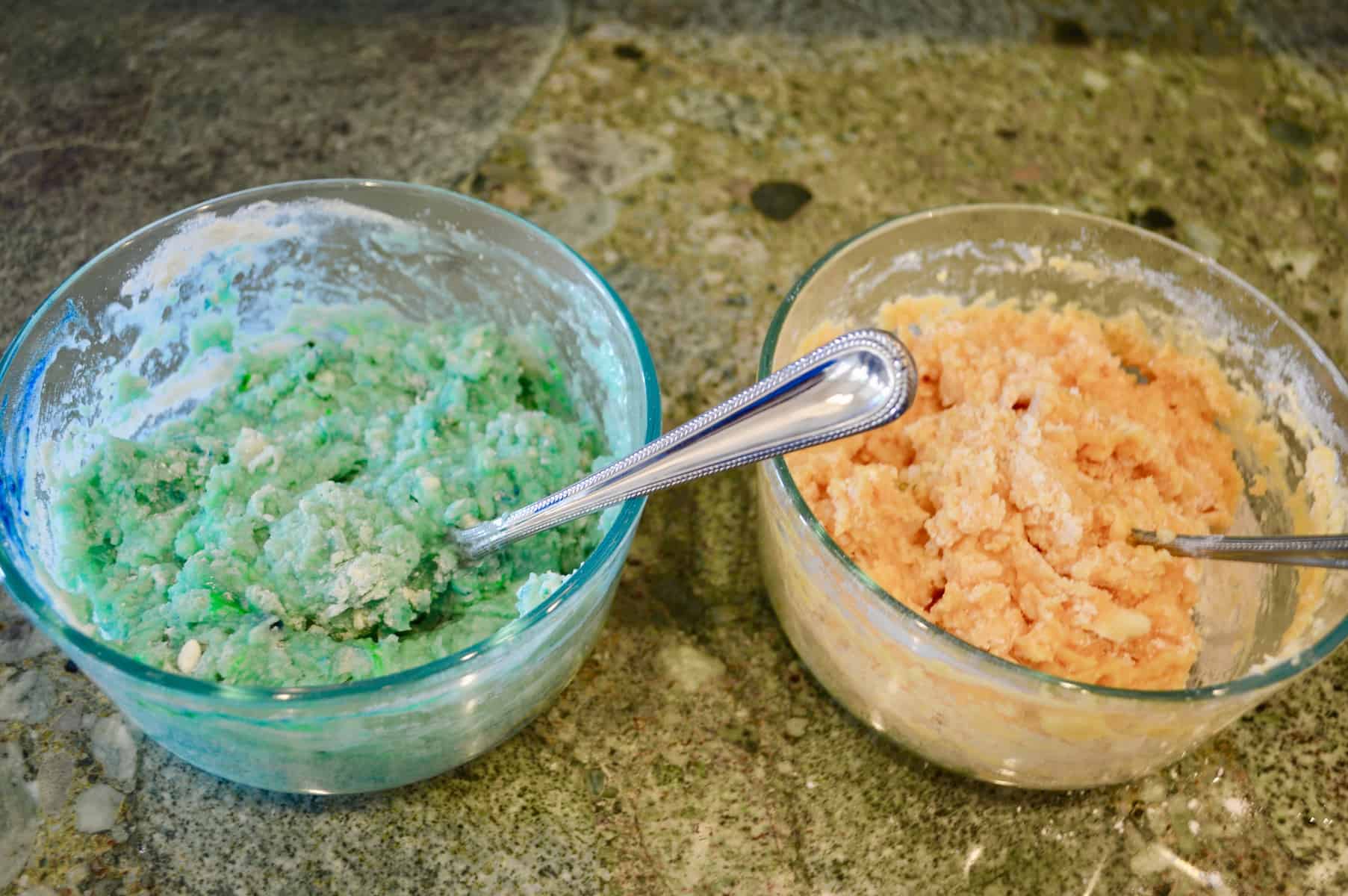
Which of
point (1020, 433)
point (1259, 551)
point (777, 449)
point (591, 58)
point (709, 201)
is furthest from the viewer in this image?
point (591, 58)

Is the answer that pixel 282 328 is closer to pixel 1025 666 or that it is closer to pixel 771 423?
pixel 771 423

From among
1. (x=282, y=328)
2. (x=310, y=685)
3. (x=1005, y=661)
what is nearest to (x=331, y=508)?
(x=310, y=685)

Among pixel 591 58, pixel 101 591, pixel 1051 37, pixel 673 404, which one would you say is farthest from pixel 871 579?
pixel 1051 37

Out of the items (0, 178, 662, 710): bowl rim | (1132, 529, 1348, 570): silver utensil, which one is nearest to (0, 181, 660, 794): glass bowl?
(0, 178, 662, 710): bowl rim

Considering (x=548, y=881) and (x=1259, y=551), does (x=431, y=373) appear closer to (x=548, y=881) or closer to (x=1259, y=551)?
(x=548, y=881)

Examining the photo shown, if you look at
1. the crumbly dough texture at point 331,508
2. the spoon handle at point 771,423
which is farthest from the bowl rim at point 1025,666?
the crumbly dough texture at point 331,508

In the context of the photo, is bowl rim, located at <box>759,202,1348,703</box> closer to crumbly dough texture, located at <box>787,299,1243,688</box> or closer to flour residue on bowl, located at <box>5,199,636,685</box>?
crumbly dough texture, located at <box>787,299,1243,688</box>
